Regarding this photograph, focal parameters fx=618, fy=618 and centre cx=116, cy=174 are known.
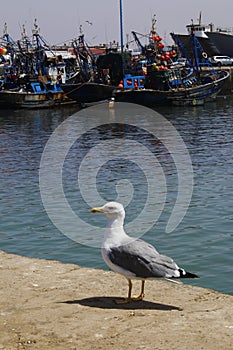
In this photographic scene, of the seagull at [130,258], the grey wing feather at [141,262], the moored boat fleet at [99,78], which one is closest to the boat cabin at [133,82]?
the moored boat fleet at [99,78]

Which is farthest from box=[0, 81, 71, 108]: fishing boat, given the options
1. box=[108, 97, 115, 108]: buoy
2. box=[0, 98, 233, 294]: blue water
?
box=[0, 98, 233, 294]: blue water

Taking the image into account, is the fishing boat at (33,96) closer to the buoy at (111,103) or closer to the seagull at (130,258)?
the buoy at (111,103)

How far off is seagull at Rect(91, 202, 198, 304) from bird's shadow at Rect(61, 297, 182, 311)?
0.24ft

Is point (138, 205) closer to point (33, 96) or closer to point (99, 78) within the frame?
point (33, 96)

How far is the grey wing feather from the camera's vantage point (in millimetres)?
6434

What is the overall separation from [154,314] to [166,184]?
10.2 metres

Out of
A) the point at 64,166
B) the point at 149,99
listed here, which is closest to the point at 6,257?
the point at 64,166

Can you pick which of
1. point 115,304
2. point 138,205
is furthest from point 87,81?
point 115,304

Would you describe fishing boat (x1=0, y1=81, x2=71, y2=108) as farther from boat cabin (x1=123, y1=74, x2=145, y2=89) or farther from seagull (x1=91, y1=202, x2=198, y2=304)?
seagull (x1=91, y1=202, x2=198, y2=304)

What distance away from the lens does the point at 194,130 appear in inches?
1249

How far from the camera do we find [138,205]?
1409cm

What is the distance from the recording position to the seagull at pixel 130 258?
6.43 meters

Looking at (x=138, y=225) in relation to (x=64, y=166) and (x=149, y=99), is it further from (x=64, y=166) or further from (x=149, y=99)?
(x=149, y=99)

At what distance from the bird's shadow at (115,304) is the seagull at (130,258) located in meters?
0.07
